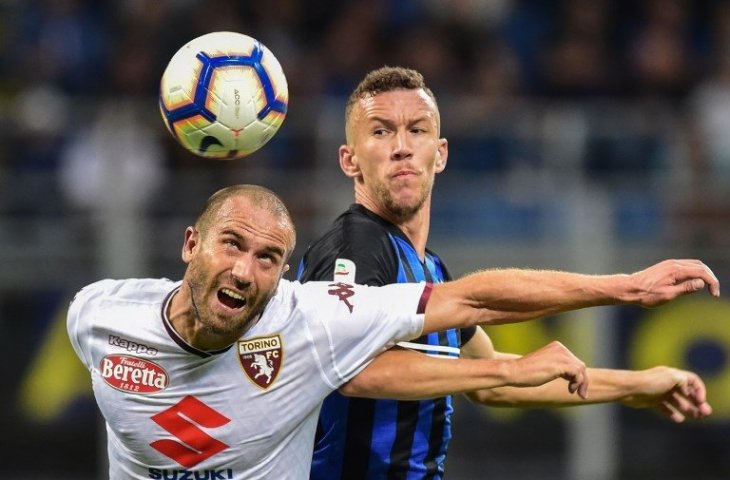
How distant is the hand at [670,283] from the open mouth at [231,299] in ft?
4.57

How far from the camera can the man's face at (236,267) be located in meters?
4.54

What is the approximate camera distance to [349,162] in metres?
5.71

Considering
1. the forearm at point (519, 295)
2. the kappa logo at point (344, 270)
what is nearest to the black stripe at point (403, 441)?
the kappa logo at point (344, 270)

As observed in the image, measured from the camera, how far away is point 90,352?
4.90 meters

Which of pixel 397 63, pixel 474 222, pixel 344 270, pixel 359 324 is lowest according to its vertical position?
pixel 359 324

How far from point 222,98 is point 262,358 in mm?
1271

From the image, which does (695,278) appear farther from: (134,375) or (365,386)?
(134,375)

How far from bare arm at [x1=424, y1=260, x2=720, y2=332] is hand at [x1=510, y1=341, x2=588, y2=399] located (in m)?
0.15

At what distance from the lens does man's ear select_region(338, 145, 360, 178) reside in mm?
A: 5660

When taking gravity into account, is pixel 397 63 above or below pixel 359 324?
above

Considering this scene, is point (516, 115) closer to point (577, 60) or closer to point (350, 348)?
point (577, 60)

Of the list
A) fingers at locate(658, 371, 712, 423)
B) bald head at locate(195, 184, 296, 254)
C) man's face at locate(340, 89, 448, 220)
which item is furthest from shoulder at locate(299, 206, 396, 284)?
fingers at locate(658, 371, 712, 423)

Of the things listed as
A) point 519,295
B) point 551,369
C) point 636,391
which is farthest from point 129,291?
point 636,391

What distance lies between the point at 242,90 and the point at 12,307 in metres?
5.32
